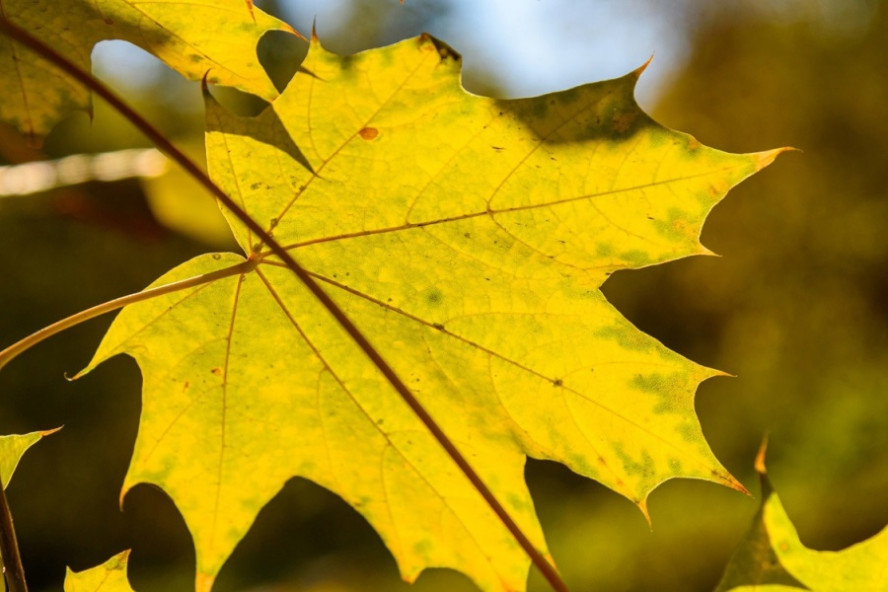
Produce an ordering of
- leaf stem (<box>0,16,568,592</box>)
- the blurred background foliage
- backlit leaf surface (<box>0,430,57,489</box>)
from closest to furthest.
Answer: leaf stem (<box>0,16,568,592</box>), backlit leaf surface (<box>0,430,57,489</box>), the blurred background foliage

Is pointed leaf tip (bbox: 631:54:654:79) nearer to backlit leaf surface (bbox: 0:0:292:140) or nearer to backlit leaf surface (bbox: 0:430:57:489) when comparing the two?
backlit leaf surface (bbox: 0:0:292:140)

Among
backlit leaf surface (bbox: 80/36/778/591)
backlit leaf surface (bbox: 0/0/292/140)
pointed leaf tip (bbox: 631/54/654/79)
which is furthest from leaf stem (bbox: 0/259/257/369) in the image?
pointed leaf tip (bbox: 631/54/654/79)

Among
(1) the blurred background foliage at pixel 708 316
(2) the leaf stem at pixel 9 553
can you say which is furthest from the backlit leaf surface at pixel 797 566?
(1) the blurred background foliage at pixel 708 316

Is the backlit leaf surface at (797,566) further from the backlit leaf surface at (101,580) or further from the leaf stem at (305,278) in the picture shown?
the backlit leaf surface at (101,580)

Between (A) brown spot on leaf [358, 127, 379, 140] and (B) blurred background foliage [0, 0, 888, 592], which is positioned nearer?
(A) brown spot on leaf [358, 127, 379, 140]

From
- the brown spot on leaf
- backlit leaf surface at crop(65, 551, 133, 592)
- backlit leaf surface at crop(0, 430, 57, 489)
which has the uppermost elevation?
the brown spot on leaf

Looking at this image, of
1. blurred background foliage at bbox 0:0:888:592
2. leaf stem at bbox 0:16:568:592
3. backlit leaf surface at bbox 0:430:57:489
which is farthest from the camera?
blurred background foliage at bbox 0:0:888:592

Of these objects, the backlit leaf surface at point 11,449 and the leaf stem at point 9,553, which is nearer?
the leaf stem at point 9,553
